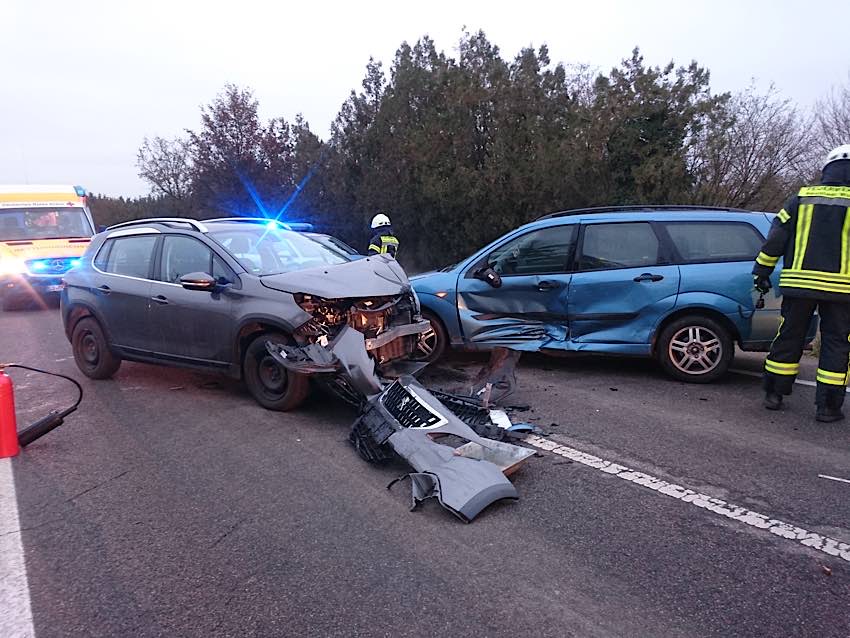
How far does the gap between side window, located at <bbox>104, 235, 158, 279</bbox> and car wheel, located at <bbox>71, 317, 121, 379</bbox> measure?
668mm

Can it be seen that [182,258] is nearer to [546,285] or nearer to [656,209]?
[546,285]

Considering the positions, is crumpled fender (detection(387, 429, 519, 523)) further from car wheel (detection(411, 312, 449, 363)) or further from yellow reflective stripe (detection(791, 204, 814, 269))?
yellow reflective stripe (detection(791, 204, 814, 269))

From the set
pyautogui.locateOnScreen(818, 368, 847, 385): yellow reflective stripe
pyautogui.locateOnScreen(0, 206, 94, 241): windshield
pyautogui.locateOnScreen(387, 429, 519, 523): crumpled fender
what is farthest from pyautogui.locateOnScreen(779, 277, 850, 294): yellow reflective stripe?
pyautogui.locateOnScreen(0, 206, 94, 241): windshield

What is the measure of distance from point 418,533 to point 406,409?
1.32 meters

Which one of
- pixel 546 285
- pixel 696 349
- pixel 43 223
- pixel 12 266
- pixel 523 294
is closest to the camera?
pixel 696 349

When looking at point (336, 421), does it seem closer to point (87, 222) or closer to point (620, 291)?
point (620, 291)

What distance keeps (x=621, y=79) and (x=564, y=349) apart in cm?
1056

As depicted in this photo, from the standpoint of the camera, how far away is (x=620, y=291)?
6.18 m

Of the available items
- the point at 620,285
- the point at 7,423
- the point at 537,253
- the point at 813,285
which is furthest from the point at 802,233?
the point at 7,423

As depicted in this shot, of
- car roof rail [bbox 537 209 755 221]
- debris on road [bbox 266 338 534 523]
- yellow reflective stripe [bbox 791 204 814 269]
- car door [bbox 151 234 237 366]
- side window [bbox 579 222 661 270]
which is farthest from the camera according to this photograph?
car roof rail [bbox 537 209 755 221]

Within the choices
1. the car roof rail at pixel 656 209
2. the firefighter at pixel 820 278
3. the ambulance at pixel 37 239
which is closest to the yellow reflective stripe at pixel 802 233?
the firefighter at pixel 820 278

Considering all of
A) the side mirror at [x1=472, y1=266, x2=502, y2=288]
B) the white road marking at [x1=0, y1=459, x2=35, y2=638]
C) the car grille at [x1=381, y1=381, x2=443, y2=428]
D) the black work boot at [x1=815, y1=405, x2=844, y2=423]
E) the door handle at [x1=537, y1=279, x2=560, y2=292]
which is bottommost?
the white road marking at [x1=0, y1=459, x2=35, y2=638]

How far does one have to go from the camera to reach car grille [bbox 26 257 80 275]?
12.9m

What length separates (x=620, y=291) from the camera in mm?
6184
